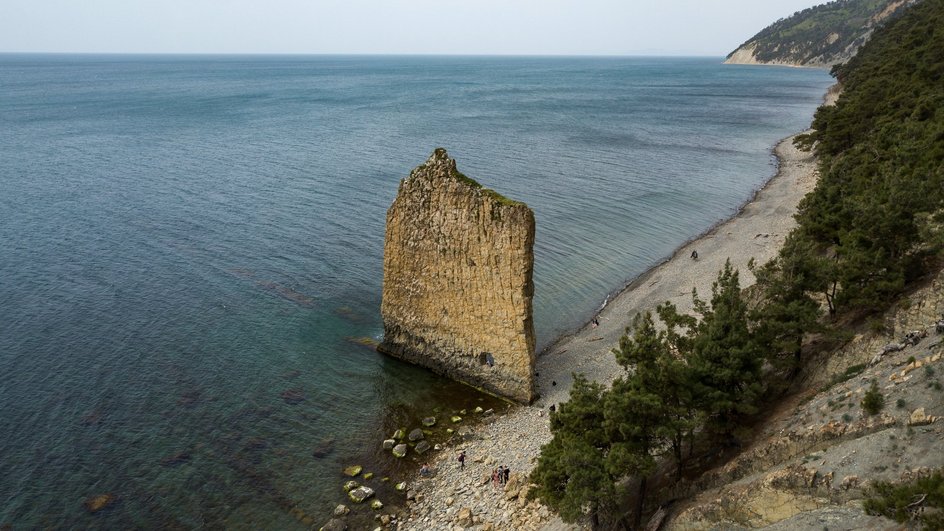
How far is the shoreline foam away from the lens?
2553cm

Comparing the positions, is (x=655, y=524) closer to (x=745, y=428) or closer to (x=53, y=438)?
(x=745, y=428)

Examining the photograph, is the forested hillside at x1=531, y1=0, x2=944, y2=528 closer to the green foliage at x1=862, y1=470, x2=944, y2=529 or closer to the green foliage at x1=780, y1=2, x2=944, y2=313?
the green foliage at x1=780, y1=2, x2=944, y2=313

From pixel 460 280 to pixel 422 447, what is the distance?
355 inches

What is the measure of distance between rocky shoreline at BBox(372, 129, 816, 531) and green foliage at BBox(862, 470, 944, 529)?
430 inches

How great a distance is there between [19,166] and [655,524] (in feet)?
295

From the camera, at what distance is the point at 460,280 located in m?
33.6

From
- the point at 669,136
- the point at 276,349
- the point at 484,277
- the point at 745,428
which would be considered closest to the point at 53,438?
the point at 276,349

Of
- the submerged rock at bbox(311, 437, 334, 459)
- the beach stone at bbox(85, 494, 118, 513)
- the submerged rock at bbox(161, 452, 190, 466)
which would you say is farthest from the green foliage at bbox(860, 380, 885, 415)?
the beach stone at bbox(85, 494, 118, 513)

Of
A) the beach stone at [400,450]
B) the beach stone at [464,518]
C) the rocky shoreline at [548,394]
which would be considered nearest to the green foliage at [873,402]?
the rocky shoreline at [548,394]

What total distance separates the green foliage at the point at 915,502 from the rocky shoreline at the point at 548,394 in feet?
35.8

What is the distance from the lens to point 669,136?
10950cm

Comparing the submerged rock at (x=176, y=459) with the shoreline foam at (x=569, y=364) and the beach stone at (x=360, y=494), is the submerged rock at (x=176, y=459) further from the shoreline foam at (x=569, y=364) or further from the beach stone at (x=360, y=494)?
the shoreline foam at (x=569, y=364)

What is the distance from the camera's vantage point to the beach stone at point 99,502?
84.0 ft

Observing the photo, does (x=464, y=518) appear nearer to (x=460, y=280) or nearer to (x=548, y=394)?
(x=548, y=394)
